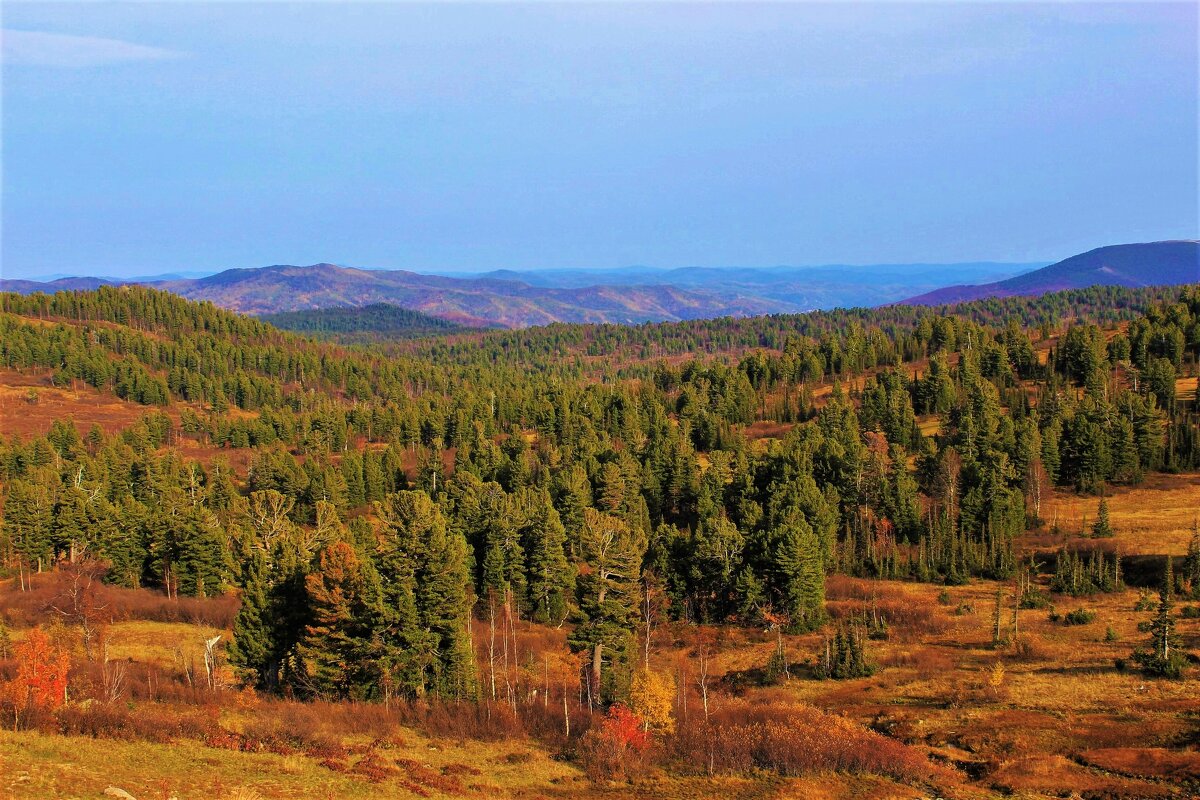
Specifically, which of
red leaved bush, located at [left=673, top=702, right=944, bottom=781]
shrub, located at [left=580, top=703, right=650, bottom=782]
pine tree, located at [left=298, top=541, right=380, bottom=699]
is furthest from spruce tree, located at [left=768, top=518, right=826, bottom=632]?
pine tree, located at [left=298, top=541, right=380, bottom=699]

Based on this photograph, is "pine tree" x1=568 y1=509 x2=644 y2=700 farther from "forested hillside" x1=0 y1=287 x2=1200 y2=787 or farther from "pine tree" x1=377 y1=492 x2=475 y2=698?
"pine tree" x1=377 y1=492 x2=475 y2=698

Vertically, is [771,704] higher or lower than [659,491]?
lower

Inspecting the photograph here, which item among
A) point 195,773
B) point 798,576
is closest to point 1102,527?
point 798,576

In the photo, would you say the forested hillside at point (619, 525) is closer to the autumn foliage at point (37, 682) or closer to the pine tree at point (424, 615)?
the pine tree at point (424, 615)

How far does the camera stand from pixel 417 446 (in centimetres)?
15025

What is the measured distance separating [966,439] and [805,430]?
20737mm

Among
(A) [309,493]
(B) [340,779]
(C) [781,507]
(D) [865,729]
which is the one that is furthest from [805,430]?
(B) [340,779]

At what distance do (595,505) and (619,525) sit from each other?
28.8m

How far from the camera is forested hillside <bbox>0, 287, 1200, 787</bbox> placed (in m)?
49.9

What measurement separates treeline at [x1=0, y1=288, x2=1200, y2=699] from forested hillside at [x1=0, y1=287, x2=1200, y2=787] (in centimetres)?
29

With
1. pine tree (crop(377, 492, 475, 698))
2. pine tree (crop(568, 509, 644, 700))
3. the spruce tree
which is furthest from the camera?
the spruce tree

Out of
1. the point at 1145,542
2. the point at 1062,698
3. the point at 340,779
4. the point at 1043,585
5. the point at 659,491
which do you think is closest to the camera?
the point at 340,779

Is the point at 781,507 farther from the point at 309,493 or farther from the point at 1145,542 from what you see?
the point at 309,493

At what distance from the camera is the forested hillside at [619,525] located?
49906mm
